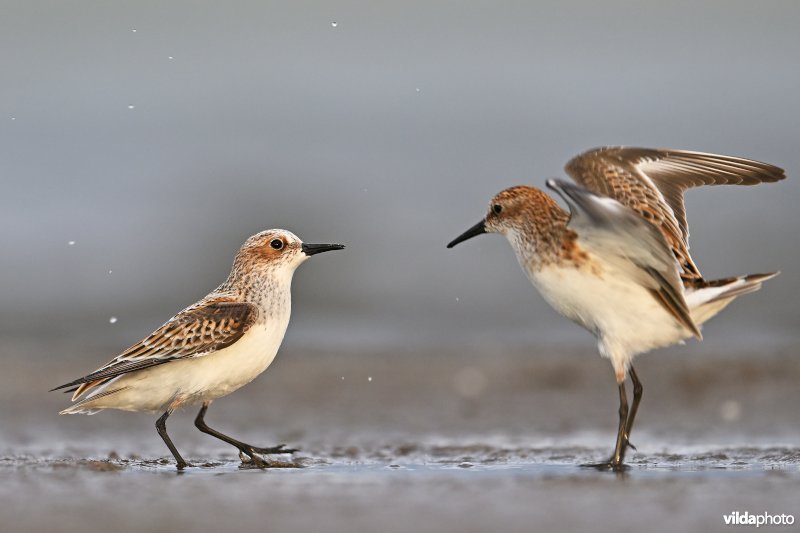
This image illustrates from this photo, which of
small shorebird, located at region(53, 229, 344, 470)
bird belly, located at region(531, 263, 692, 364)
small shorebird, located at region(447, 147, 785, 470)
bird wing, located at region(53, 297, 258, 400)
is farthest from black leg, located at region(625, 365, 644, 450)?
bird wing, located at region(53, 297, 258, 400)

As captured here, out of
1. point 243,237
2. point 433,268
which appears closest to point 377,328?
point 433,268

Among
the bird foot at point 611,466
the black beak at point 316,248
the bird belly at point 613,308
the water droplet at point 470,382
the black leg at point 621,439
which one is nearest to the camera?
the bird foot at point 611,466

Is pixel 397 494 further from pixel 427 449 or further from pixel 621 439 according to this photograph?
pixel 427 449

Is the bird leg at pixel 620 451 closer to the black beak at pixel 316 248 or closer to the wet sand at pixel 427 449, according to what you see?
the wet sand at pixel 427 449

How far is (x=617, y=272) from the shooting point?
7.63 metres

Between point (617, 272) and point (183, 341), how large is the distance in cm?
266

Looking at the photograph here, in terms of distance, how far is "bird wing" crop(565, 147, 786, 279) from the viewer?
8.42 metres

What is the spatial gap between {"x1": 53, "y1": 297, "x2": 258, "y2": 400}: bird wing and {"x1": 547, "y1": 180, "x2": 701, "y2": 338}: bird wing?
2.13 metres

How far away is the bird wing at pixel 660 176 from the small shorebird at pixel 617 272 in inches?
1.0

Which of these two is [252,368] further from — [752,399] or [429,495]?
[752,399]

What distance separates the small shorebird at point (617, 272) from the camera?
735 cm

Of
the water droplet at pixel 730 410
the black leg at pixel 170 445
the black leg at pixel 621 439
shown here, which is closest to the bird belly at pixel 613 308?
the black leg at pixel 621 439

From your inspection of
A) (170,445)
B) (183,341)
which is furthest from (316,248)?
(170,445)

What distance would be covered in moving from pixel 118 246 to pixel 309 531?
12.5m
